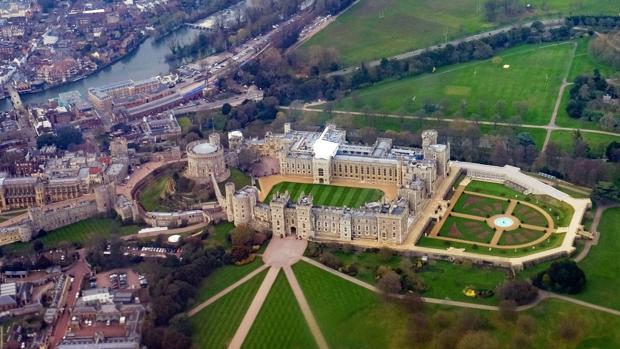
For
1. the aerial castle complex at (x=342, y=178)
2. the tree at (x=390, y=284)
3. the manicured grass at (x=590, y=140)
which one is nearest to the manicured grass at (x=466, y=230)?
the aerial castle complex at (x=342, y=178)

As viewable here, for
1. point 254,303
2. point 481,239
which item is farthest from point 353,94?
point 254,303

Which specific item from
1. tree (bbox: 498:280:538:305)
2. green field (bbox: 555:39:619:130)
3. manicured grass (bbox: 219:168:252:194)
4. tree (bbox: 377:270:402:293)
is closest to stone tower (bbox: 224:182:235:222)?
manicured grass (bbox: 219:168:252:194)

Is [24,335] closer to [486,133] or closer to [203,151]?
[203,151]

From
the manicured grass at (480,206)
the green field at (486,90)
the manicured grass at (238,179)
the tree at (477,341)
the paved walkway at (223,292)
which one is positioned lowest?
the paved walkway at (223,292)

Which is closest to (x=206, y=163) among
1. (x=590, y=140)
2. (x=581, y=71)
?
(x=590, y=140)

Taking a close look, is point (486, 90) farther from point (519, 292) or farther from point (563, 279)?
point (519, 292)

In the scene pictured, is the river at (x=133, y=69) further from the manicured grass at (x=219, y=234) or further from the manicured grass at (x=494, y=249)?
the manicured grass at (x=494, y=249)
